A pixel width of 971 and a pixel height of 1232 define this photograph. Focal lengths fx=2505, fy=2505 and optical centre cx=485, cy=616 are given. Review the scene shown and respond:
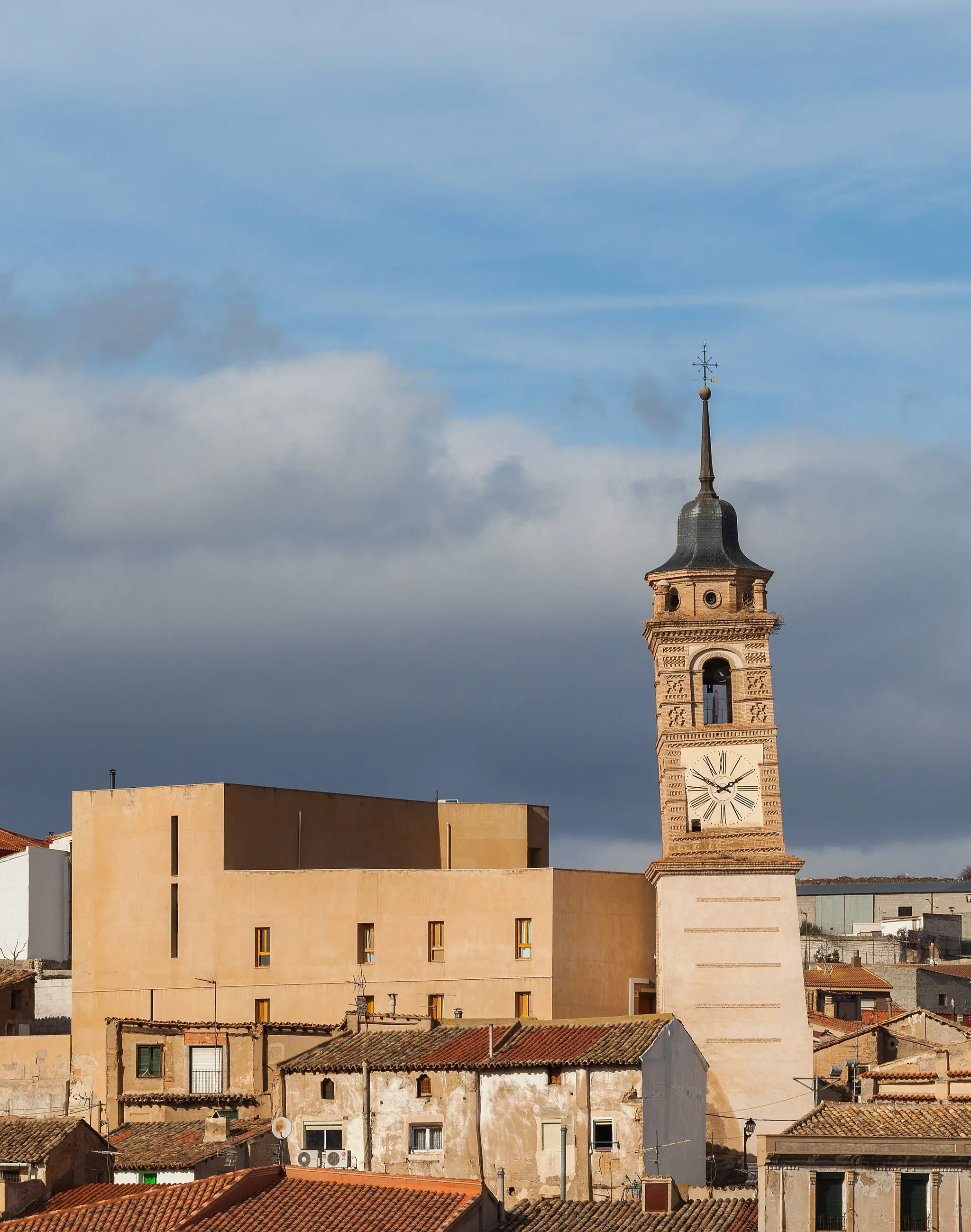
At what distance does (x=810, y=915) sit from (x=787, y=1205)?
75.4 meters

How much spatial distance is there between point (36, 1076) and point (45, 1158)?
64.5 ft

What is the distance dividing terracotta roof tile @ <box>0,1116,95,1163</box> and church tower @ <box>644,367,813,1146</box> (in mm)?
18045

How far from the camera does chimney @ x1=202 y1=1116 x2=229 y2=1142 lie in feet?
176

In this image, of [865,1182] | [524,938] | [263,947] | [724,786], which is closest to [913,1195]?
[865,1182]

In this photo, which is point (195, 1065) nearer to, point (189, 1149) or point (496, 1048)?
point (189, 1149)

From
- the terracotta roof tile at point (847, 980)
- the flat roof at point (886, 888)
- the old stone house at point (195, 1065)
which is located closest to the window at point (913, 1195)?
the old stone house at point (195, 1065)

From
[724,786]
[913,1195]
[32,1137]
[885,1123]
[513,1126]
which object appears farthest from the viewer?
[724,786]

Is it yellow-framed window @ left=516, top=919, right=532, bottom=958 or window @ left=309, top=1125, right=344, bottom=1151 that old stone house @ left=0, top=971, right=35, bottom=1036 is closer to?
yellow-framed window @ left=516, top=919, right=532, bottom=958

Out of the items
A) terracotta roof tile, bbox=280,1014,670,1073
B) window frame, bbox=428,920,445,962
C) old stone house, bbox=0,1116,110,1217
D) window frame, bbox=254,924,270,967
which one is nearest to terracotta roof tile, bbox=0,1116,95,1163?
old stone house, bbox=0,1116,110,1217

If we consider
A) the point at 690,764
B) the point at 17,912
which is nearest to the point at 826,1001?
the point at 690,764

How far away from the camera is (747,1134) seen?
2403 inches

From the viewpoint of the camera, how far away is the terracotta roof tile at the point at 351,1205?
142 feet

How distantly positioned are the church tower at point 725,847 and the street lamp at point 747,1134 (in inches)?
12.4

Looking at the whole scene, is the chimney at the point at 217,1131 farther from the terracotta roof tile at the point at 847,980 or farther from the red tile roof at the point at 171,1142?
the terracotta roof tile at the point at 847,980
